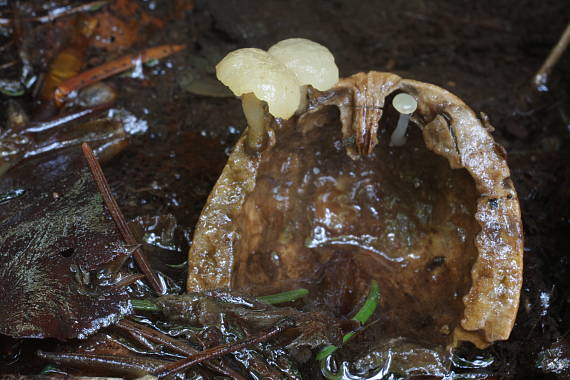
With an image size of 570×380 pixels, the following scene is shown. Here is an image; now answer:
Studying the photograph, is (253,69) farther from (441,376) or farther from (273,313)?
(441,376)

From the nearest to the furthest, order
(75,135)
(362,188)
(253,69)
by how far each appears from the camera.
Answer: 1. (253,69)
2. (362,188)
3. (75,135)

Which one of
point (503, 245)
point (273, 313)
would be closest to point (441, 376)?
point (503, 245)

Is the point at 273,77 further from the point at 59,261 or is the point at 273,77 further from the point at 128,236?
the point at 59,261

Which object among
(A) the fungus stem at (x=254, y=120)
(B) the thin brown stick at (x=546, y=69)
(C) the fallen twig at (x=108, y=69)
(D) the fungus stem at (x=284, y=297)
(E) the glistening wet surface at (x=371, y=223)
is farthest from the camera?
(B) the thin brown stick at (x=546, y=69)

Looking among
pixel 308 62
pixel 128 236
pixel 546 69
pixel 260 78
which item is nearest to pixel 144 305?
pixel 128 236

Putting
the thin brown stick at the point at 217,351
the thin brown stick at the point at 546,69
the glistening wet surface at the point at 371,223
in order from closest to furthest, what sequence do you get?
the thin brown stick at the point at 217,351, the glistening wet surface at the point at 371,223, the thin brown stick at the point at 546,69

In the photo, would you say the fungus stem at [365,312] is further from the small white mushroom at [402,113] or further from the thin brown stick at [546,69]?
the thin brown stick at [546,69]

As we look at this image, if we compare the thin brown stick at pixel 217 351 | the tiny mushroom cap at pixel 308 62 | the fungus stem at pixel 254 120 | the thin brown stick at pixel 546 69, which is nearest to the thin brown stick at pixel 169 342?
the thin brown stick at pixel 217 351
